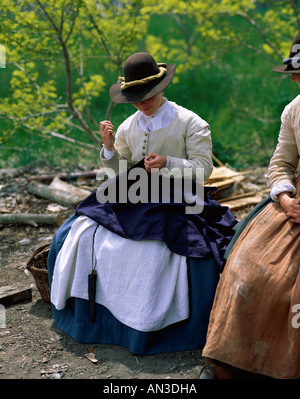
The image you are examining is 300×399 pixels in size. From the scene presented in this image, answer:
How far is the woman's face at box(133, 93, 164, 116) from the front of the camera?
3459 millimetres

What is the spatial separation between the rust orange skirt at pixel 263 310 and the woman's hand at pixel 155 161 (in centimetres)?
92

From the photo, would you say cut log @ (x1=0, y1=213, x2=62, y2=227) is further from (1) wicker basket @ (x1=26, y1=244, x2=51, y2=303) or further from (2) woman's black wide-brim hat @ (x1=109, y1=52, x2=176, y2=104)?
(2) woman's black wide-brim hat @ (x1=109, y1=52, x2=176, y2=104)

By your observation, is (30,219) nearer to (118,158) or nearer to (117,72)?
(118,158)

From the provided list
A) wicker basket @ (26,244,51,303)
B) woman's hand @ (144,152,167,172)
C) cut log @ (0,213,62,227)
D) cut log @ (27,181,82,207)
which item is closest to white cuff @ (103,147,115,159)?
woman's hand @ (144,152,167,172)

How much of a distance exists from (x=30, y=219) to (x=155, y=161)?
291 cm

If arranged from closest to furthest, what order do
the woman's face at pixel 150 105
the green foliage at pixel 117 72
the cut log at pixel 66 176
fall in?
the woman's face at pixel 150 105
the green foliage at pixel 117 72
the cut log at pixel 66 176

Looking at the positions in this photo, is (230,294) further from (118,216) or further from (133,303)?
(118,216)

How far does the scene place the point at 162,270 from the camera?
321cm

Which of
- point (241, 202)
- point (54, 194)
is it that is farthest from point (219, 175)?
point (54, 194)

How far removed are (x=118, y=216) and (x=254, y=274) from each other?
1178 mm

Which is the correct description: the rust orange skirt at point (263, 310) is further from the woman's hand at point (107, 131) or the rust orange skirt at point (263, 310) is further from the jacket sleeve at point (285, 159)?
the woman's hand at point (107, 131)

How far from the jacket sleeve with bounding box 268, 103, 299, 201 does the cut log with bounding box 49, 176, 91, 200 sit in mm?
3716

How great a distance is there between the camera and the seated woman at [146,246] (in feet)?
10.5

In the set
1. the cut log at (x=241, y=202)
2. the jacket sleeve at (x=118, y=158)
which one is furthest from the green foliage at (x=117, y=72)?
the jacket sleeve at (x=118, y=158)
